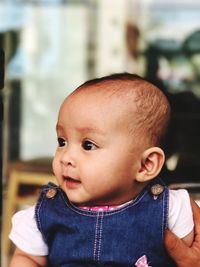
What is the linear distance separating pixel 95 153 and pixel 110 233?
0.50 feet

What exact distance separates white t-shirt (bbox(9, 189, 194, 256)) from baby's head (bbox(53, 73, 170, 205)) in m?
0.08

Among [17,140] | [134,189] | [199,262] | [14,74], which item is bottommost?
[17,140]

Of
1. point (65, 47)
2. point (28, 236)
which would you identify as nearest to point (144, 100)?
point (28, 236)

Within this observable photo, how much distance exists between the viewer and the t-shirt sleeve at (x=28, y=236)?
1.08 m

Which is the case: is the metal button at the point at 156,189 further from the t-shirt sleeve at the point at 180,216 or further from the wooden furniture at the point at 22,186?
the wooden furniture at the point at 22,186

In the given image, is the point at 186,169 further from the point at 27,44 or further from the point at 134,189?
the point at 27,44

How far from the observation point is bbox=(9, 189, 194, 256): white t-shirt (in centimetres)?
106

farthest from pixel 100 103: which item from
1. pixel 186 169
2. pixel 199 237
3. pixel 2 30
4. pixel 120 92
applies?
pixel 2 30

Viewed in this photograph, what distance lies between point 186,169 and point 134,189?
1.11 metres

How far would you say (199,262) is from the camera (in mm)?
1046

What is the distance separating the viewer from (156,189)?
1077mm

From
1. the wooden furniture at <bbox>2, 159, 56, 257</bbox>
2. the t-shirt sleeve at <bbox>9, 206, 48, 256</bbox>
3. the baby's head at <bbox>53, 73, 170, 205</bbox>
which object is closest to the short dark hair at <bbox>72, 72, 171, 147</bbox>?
the baby's head at <bbox>53, 73, 170, 205</bbox>

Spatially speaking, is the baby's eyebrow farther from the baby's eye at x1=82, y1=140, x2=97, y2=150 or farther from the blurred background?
the blurred background

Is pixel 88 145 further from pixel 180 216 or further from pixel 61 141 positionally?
→ pixel 180 216
